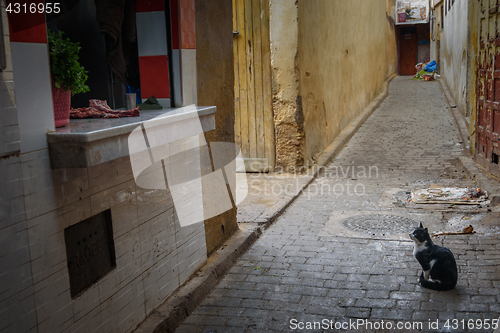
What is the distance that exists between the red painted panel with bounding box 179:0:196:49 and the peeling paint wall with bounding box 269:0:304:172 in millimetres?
4058

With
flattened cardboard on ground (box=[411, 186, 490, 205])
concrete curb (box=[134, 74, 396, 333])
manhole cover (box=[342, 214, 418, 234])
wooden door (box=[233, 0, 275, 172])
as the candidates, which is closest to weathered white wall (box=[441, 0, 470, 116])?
flattened cardboard on ground (box=[411, 186, 490, 205])

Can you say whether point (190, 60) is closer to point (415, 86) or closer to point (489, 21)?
point (489, 21)

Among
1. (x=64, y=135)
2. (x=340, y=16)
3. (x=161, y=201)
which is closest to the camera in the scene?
(x=64, y=135)

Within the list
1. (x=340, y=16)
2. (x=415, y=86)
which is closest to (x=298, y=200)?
(x=340, y=16)

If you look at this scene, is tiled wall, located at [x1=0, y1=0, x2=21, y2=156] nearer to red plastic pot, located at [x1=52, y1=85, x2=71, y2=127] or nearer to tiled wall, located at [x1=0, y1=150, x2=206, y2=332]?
tiled wall, located at [x1=0, y1=150, x2=206, y2=332]

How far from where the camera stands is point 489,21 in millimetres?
7566

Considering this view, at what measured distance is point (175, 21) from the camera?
397cm

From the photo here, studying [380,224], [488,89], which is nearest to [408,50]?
[488,89]

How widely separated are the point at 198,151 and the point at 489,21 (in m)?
5.70

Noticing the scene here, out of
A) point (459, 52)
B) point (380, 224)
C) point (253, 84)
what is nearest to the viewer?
point (380, 224)

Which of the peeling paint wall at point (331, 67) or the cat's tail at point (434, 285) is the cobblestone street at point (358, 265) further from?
the peeling paint wall at point (331, 67)

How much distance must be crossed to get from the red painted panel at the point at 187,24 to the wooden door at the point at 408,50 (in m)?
32.8

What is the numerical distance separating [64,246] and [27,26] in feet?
3.88

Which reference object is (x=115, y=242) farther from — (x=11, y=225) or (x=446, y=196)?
(x=446, y=196)
